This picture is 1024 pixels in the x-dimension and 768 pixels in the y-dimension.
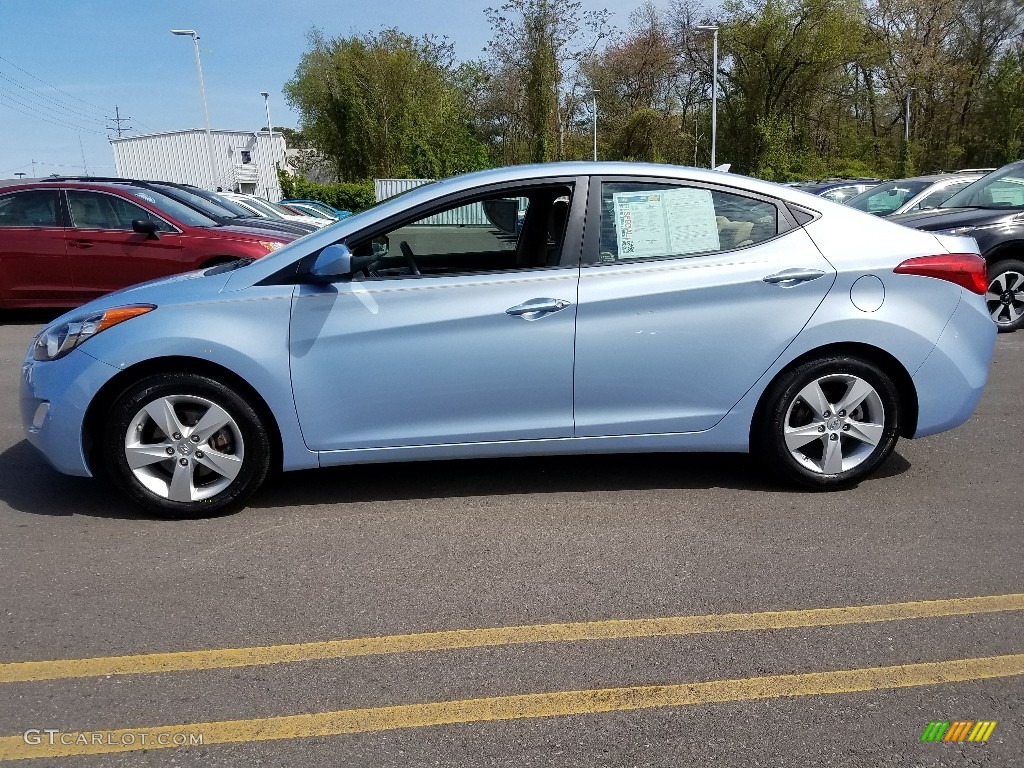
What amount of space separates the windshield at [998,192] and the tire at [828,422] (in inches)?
211

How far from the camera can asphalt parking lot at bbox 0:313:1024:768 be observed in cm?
219

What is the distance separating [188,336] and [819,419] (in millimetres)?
3034

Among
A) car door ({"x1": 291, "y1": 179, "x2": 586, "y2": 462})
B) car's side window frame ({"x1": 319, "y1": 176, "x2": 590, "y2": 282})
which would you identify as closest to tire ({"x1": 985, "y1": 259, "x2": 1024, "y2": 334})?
car's side window frame ({"x1": 319, "y1": 176, "x2": 590, "y2": 282})

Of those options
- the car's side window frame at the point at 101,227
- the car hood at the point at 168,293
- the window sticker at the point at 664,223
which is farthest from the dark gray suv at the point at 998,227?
the car's side window frame at the point at 101,227

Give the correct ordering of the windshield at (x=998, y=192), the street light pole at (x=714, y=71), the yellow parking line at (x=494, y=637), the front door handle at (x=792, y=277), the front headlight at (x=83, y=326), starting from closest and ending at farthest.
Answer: the yellow parking line at (x=494, y=637)
the front headlight at (x=83, y=326)
the front door handle at (x=792, y=277)
the windshield at (x=998, y=192)
the street light pole at (x=714, y=71)

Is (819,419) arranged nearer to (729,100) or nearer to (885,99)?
(729,100)

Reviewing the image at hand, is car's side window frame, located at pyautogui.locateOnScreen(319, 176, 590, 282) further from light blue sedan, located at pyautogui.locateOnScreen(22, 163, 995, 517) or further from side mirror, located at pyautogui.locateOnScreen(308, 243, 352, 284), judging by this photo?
side mirror, located at pyautogui.locateOnScreen(308, 243, 352, 284)

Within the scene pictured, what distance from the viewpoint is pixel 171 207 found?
28.8 ft

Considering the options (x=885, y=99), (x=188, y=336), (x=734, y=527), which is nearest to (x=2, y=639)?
(x=188, y=336)

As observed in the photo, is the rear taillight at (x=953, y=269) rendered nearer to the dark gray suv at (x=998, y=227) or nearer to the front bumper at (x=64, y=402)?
the front bumper at (x=64, y=402)

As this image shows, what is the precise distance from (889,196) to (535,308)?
1003 centimetres

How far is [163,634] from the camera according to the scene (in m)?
2.70

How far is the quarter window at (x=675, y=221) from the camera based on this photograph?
3697mm

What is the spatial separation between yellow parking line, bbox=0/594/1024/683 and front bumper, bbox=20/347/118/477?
1.21 meters
